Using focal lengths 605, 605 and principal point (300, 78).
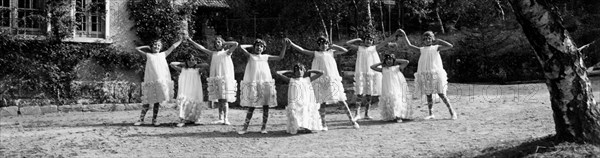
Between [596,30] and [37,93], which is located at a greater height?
[596,30]

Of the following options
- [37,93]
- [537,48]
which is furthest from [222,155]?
[37,93]

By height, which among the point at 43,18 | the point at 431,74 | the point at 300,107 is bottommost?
the point at 300,107

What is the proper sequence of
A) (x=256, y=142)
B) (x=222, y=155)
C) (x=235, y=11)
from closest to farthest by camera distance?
(x=222, y=155) → (x=256, y=142) → (x=235, y=11)

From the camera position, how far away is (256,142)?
9281mm

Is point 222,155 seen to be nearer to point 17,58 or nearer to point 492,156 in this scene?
point 492,156

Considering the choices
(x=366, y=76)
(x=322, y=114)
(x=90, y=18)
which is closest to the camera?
(x=322, y=114)

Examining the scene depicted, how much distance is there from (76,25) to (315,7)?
23.4ft

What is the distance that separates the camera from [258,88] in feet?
33.9

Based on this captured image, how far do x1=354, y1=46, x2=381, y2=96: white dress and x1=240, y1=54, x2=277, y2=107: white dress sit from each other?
2095 millimetres

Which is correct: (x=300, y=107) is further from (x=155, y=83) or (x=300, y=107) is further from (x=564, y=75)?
(x=564, y=75)

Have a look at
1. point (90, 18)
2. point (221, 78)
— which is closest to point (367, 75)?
point (221, 78)

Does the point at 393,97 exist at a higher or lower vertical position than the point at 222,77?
lower

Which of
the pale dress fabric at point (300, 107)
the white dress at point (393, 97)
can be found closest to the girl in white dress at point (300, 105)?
the pale dress fabric at point (300, 107)

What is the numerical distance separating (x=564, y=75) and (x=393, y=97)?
173 inches
